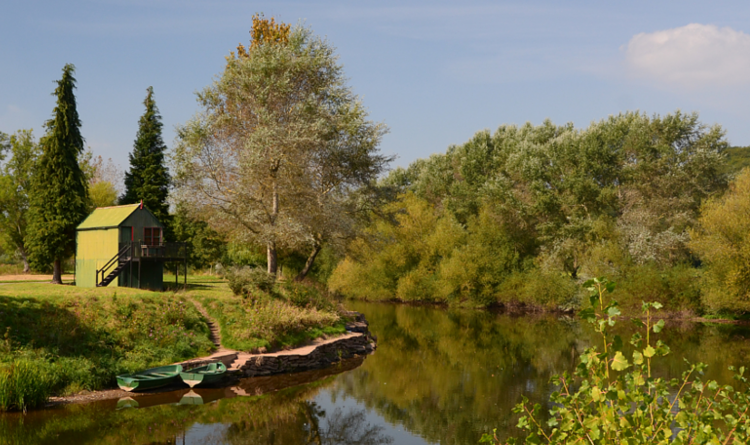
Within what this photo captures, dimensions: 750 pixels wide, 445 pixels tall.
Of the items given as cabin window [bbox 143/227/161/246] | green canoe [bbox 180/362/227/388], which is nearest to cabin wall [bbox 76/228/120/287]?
cabin window [bbox 143/227/161/246]

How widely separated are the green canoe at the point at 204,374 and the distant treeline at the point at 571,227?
19.4m

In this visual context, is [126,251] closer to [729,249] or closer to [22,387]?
[22,387]

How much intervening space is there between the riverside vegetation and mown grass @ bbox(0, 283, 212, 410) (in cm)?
3

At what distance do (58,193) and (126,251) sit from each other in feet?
27.0

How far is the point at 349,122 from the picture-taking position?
112 feet

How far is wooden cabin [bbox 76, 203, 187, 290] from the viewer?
30.3 metres

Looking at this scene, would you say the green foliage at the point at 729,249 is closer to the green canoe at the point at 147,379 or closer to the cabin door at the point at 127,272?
the green canoe at the point at 147,379

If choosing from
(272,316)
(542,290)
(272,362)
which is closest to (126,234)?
(272,316)

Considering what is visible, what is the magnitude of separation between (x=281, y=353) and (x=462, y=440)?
10302 millimetres

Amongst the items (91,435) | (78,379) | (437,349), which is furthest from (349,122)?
(91,435)

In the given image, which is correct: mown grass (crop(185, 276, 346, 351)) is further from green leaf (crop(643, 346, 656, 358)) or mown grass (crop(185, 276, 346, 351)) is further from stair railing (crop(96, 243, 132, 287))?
green leaf (crop(643, 346, 656, 358))

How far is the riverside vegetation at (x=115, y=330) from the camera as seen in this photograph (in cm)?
1808

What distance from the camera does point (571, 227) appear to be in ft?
155

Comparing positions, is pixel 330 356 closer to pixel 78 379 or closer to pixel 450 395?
pixel 450 395
